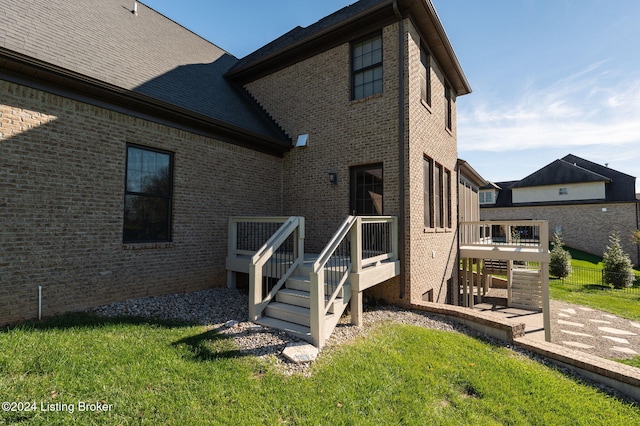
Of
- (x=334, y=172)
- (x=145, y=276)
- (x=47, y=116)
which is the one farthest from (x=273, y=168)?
(x=47, y=116)

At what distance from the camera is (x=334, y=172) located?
8.19 metres

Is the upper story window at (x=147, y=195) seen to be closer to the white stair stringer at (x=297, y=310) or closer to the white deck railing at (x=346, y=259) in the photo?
the white stair stringer at (x=297, y=310)

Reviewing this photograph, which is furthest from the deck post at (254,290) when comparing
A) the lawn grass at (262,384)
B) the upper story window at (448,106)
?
the upper story window at (448,106)

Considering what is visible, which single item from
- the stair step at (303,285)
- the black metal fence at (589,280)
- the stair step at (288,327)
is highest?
the stair step at (303,285)

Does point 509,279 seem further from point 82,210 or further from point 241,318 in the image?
point 82,210

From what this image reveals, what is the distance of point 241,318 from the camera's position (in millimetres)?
5254

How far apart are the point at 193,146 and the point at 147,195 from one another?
5.49 ft

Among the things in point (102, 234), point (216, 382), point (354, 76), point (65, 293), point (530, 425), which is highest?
point (354, 76)

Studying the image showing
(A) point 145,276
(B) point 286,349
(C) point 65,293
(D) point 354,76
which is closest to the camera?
(B) point 286,349

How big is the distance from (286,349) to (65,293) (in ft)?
14.4

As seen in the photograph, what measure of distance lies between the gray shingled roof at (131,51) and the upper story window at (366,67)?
113 inches

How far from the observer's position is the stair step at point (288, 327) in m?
4.38

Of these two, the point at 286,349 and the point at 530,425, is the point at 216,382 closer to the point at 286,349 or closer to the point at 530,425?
the point at 286,349

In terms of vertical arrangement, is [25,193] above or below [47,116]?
below
